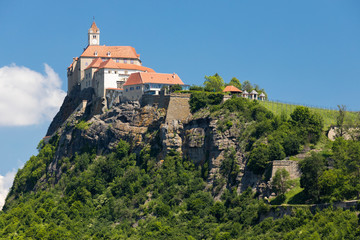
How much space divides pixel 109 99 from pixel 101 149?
9.72 metres

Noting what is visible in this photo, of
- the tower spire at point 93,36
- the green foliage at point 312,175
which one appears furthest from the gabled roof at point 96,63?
the green foliage at point 312,175

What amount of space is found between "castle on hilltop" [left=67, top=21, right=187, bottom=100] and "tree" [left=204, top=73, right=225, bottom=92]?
14.4 ft

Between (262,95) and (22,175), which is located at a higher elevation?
(262,95)

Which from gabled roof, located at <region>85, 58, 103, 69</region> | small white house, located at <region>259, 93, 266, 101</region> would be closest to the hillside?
Result: gabled roof, located at <region>85, 58, 103, 69</region>

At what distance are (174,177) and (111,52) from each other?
3976cm

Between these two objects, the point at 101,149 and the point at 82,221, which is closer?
the point at 82,221

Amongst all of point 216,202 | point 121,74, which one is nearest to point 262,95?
point 121,74

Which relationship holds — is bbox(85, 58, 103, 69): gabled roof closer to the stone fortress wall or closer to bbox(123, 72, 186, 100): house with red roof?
bbox(123, 72, 186, 100): house with red roof

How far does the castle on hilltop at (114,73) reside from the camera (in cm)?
13525

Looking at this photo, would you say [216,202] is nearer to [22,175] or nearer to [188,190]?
[188,190]

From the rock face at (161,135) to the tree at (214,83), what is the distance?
23.6 feet

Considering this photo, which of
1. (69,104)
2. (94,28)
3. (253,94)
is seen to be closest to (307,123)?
(253,94)

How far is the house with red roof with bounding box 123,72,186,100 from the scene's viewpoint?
134 metres

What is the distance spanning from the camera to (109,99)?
458ft
